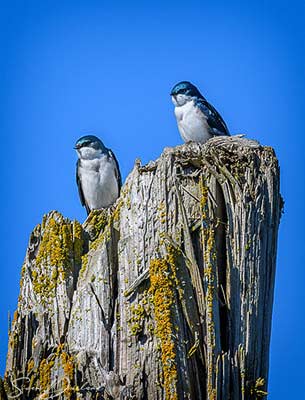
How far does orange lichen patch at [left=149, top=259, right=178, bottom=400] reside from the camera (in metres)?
8.24

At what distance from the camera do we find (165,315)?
8.38 m

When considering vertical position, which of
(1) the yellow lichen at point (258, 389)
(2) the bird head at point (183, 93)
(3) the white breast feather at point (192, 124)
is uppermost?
(2) the bird head at point (183, 93)

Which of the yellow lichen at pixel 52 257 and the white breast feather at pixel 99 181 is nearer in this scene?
the yellow lichen at pixel 52 257

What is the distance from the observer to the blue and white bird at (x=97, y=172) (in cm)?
1500

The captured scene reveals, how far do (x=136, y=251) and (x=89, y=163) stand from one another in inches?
256

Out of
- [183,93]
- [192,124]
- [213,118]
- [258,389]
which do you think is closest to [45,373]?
[258,389]

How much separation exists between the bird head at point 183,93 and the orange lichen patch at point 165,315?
662cm

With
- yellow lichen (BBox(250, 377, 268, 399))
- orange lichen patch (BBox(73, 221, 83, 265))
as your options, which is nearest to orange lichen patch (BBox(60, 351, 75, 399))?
orange lichen patch (BBox(73, 221, 83, 265))

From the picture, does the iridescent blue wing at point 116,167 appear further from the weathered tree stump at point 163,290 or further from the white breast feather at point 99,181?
the weathered tree stump at point 163,290

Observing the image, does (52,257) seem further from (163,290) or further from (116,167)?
(116,167)

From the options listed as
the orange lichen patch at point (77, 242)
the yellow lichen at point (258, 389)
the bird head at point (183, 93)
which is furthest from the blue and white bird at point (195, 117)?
the yellow lichen at point (258, 389)

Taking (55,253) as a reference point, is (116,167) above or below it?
above

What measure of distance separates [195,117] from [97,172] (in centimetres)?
186

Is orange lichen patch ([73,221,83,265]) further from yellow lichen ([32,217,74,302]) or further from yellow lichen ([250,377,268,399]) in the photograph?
yellow lichen ([250,377,268,399])
